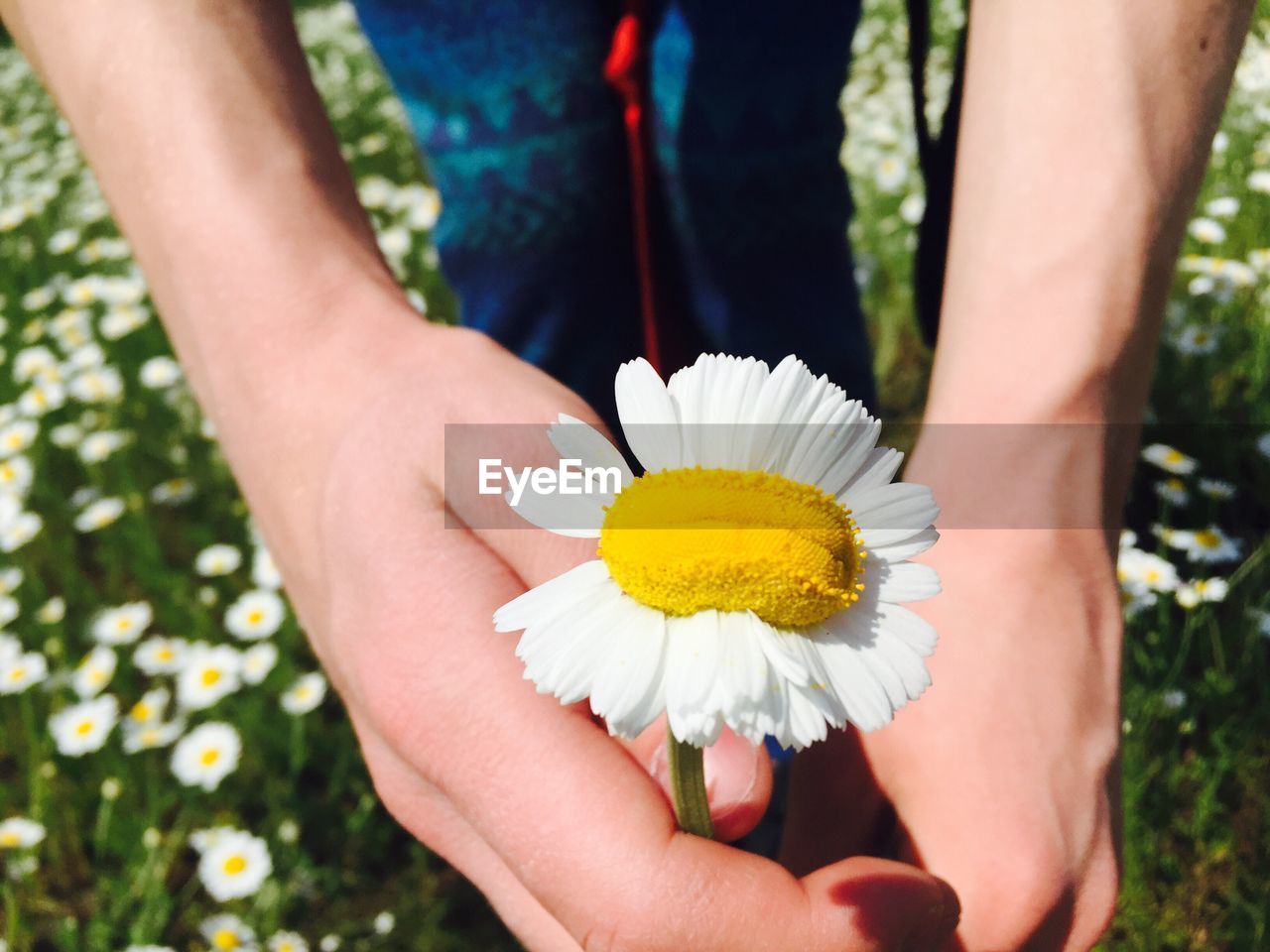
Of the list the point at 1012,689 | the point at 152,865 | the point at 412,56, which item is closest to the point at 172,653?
the point at 152,865

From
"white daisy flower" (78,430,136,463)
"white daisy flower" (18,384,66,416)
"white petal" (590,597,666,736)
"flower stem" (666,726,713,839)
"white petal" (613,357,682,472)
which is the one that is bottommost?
"white daisy flower" (78,430,136,463)

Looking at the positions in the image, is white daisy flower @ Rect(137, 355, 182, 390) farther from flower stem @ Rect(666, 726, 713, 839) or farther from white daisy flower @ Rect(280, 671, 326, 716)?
flower stem @ Rect(666, 726, 713, 839)

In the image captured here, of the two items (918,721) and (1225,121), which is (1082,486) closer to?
(918,721)

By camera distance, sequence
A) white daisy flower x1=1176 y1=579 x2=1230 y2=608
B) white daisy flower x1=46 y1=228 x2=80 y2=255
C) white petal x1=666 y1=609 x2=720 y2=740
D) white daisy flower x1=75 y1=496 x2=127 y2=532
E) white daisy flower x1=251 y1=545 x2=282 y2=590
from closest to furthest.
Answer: white petal x1=666 y1=609 x2=720 y2=740 → white daisy flower x1=1176 y1=579 x2=1230 y2=608 → white daisy flower x1=251 y1=545 x2=282 y2=590 → white daisy flower x1=75 y1=496 x2=127 y2=532 → white daisy flower x1=46 y1=228 x2=80 y2=255

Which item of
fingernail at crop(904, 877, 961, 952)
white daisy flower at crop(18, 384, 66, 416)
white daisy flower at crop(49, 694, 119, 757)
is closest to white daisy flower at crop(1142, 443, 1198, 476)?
fingernail at crop(904, 877, 961, 952)

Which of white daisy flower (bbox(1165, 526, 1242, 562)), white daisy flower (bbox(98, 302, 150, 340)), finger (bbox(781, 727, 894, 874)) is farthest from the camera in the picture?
white daisy flower (bbox(98, 302, 150, 340))

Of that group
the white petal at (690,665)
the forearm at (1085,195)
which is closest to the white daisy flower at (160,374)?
the forearm at (1085,195)
